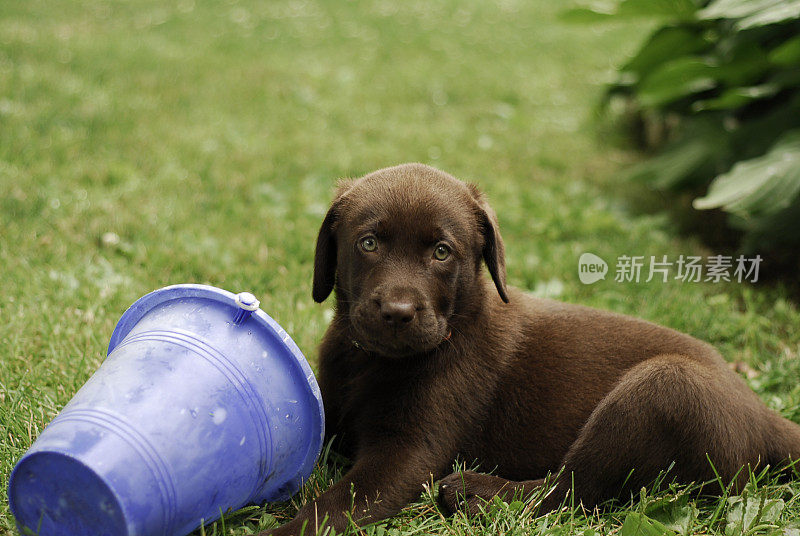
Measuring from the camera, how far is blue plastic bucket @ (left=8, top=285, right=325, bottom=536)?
2205 millimetres

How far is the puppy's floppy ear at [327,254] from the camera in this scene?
10.2 feet

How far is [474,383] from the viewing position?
3076mm

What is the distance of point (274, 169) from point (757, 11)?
371 cm

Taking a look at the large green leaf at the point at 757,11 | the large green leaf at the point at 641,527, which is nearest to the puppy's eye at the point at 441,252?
the large green leaf at the point at 641,527

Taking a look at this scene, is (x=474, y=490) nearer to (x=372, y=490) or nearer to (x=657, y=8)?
(x=372, y=490)

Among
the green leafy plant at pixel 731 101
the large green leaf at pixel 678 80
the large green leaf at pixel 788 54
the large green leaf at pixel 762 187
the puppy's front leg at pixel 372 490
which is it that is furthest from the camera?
the large green leaf at pixel 678 80

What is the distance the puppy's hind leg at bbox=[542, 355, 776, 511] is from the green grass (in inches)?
4.1

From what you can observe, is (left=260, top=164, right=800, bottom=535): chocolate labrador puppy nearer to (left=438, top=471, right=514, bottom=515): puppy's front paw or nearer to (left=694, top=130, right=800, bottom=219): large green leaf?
(left=438, top=471, right=514, bottom=515): puppy's front paw

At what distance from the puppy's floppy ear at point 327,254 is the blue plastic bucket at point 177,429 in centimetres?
52

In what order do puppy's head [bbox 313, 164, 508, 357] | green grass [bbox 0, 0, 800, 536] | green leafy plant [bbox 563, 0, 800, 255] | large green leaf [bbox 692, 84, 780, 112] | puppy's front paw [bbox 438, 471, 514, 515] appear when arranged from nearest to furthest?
1. puppy's head [bbox 313, 164, 508, 357]
2. puppy's front paw [bbox 438, 471, 514, 515]
3. green grass [bbox 0, 0, 800, 536]
4. green leafy plant [bbox 563, 0, 800, 255]
5. large green leaf [bbox 692, 84, 780, 112]

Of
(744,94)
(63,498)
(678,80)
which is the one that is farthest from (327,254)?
(678,80)

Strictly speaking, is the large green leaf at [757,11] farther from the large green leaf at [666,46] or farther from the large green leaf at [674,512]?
the large green leaf at [674,512]

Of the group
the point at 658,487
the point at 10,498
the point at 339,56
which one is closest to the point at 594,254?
the point at 658,487

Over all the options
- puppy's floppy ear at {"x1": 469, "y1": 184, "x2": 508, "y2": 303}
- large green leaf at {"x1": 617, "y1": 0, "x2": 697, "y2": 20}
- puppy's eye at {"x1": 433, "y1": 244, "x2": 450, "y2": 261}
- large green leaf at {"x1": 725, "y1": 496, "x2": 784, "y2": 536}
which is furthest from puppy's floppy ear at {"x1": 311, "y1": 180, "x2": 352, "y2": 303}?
large green leaf at {"x1": 617, "y1": 0, "x2": 697, "y2": 20}
